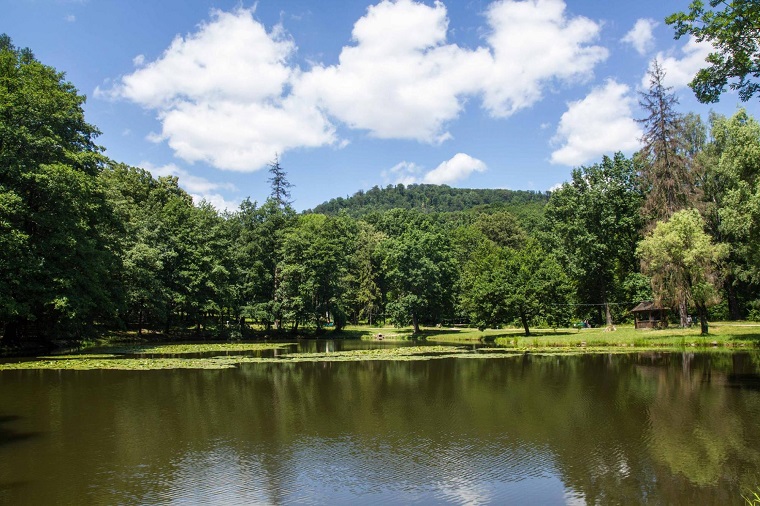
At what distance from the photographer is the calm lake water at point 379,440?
31.0ft

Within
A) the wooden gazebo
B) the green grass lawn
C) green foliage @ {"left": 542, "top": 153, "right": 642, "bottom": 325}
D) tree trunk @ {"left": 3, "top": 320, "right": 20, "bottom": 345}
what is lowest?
the green grass lawn

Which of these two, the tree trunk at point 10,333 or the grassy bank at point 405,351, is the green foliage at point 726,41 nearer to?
the grassy bank at point 405,351

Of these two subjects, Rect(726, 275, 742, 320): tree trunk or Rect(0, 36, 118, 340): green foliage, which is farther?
Rect(726, 275, 742, 320): tree trunk

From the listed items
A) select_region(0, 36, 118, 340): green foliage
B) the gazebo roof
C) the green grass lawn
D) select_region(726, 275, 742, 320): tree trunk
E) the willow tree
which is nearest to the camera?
select_region(0, 36, 118, 340): green foliage

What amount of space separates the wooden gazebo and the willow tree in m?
8.07

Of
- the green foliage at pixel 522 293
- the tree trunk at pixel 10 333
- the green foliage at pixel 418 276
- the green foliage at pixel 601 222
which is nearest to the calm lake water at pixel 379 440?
the tree trunk at pixel 10 333

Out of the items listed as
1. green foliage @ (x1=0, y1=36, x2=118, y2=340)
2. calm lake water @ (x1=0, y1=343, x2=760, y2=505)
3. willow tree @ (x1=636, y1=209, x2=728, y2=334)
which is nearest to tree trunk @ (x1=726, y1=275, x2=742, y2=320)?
willow tree @ (x1=636, y1=209, x2=728, y2=334)

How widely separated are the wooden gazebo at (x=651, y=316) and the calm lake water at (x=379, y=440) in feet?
90.1

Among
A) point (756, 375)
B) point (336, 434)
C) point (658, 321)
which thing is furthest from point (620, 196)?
point (336, 434)

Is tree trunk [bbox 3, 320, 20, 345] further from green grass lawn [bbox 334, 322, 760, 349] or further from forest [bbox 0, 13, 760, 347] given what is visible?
green grass lawn [bbox 334, 322, 760, 349]

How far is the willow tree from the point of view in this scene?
122ft

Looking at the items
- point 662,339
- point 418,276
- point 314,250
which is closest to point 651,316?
point 662,339

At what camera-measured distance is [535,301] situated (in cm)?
4803

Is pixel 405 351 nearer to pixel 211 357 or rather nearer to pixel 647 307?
pixel 211 357
